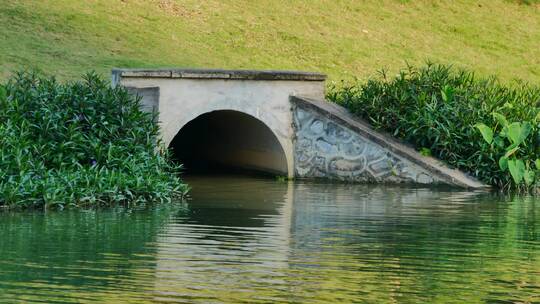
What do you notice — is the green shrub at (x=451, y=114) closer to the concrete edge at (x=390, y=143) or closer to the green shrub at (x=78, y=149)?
the concrete edge at (x=390, y=143)

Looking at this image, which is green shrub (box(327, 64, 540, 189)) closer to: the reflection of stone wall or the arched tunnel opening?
the reflection of stone wall

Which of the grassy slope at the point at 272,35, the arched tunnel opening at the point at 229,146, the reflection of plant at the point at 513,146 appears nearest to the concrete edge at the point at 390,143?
the reflection of plant at the point at 513,146

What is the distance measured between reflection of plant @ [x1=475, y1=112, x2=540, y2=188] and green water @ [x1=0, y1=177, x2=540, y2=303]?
154 cm

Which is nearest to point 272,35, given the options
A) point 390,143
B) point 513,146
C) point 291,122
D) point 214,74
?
point 291,122

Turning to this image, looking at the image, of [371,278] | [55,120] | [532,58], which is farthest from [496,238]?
[532,58]

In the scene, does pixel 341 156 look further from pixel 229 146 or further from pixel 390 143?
pixel 229 146

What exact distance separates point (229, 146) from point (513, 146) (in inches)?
214

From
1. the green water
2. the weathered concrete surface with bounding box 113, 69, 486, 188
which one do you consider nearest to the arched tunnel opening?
the weathered concrete surface with bounding box 113, 69, 486, 188

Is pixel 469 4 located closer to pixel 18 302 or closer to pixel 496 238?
pixel 496 238

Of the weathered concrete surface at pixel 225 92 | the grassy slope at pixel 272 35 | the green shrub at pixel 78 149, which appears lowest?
the green shrub at pixel 78 149

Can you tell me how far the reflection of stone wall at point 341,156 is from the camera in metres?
18.5

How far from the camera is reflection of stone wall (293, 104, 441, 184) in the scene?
60.6 feet

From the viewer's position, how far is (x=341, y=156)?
1902cm

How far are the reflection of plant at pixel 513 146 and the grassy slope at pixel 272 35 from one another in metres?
8.12
